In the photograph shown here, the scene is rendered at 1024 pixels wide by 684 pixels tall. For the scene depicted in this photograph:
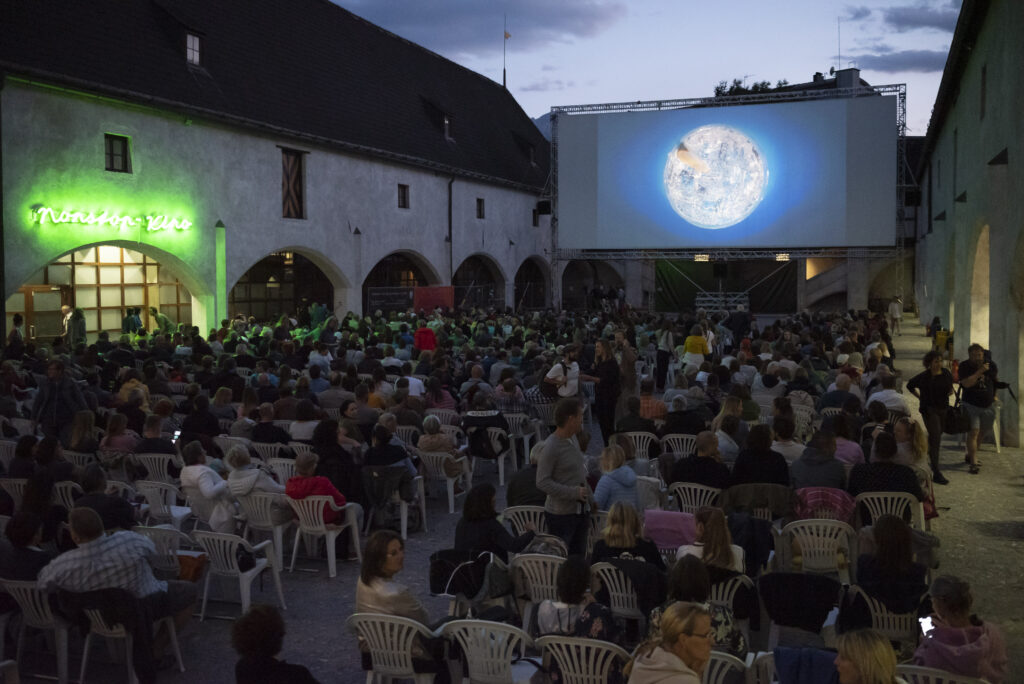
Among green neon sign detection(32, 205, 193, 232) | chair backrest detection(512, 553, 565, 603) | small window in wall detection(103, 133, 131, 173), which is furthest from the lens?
small window in wall detection(103, 133, 131, 173)

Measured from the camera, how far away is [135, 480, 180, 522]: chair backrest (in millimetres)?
7207

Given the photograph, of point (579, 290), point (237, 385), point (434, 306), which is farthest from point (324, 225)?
point (579, 290)

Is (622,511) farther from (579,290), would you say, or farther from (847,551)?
(579,290)

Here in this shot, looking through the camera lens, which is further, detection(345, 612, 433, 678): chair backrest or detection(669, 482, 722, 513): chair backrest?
detection(669, 482, 722, 513): chair backrest

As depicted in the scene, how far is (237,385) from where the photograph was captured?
1144 cm

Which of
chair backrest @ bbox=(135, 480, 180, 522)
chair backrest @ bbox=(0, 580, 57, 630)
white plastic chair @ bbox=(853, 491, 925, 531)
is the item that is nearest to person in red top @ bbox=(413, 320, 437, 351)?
chair backrest @ bbox=(135, 480, 180, 522)

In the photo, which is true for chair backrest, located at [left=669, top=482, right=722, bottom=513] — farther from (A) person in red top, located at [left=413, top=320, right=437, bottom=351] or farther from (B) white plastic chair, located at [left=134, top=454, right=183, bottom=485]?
(A) person in red top, located at [left=413, top=320, right=437, bottom=351]

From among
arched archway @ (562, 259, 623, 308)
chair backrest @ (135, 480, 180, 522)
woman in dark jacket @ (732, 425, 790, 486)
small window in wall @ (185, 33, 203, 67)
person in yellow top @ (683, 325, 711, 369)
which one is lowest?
chair backrest @ (135, 480, 180, 522)

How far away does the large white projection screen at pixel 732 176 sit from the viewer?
24047mm

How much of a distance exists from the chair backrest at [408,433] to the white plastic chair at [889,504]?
4597mm

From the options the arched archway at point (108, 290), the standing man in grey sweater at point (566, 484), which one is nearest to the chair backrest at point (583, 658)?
the standing man in grey sweater at point (566, 484)

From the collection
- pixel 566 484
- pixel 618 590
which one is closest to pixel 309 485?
pixel 566 484

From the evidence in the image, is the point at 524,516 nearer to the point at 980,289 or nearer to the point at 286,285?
the point at 980,289

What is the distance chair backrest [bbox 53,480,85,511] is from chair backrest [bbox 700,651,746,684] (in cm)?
505
